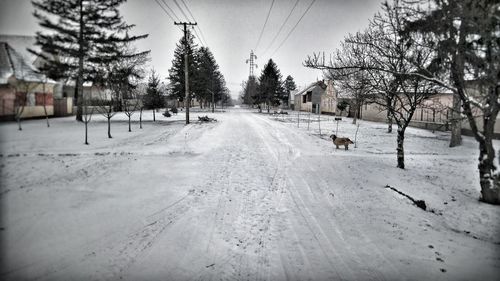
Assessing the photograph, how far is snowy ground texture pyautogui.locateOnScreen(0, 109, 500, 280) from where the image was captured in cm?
315

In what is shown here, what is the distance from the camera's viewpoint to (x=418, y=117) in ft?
77.9

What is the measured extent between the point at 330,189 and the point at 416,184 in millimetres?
2708

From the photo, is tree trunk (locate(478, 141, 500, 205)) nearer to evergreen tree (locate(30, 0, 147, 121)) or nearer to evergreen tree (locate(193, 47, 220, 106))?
evergreen tree (locate(30, 0, 147, 121))

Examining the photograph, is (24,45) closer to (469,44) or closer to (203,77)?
(469,44)

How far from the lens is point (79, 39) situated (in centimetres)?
Result: 295

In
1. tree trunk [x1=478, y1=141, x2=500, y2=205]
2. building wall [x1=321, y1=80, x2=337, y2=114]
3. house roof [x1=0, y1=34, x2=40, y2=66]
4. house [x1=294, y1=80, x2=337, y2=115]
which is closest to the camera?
house roof [x1=0, y1=34, x2=40, y2=66]

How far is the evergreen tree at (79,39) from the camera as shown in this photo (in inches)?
109

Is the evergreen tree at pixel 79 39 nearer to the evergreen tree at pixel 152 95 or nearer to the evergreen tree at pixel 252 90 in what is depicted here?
the evergreen tree at pixel 152 95

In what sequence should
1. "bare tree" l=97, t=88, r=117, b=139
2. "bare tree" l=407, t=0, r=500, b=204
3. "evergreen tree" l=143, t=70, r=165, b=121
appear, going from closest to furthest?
"bare tree" l=407, t=0, r=500, b=204 < "bare tree" l=97, t=88, r=117, b=139 < "evergreen tree" l=143, t=70, r=165, b=121

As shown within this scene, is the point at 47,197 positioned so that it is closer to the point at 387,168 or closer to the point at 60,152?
the point at 60,152

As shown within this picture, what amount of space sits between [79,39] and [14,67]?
723 millimetres

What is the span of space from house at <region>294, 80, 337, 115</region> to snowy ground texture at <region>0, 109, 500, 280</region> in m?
32.2

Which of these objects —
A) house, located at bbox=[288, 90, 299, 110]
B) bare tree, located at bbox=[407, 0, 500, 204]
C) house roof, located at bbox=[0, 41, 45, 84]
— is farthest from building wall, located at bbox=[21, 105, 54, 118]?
house, located at bbox=[288, 90, 299, 110]

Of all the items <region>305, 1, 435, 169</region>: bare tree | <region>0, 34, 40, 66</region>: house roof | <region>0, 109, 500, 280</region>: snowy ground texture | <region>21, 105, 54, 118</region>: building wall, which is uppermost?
<region>305, 1, 435, 169</region>: bare tree
